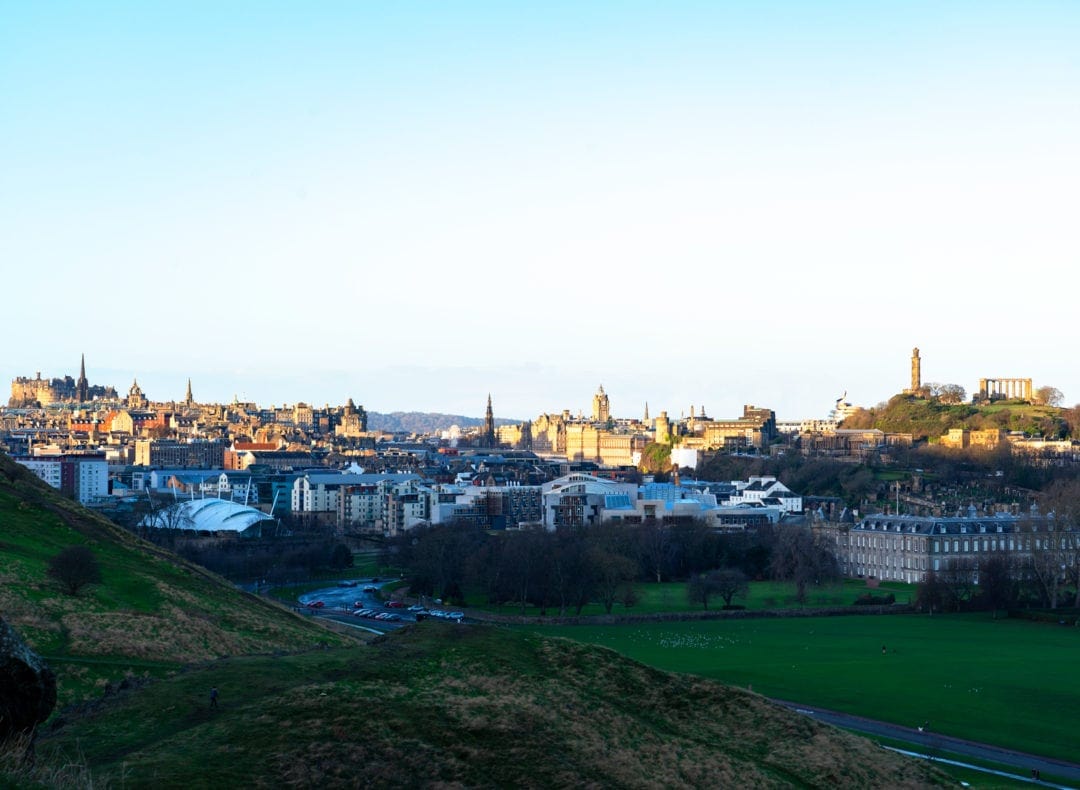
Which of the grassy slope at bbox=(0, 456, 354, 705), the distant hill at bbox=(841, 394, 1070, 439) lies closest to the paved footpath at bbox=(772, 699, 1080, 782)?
the grassy slope at bbox=(0, 456, 354, 705)

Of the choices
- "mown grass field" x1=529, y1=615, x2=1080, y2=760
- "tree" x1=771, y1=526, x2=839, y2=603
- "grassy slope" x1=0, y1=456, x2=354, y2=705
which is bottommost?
"mown grass field" x1=529, y1=615, x2=1080, y2=760

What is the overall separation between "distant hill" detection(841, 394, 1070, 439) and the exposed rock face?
162912mm

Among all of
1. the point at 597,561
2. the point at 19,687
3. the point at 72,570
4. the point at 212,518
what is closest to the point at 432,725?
the point at 19,687

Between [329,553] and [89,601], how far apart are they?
61.1 m

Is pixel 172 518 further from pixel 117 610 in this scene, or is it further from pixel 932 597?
pixel 117 610

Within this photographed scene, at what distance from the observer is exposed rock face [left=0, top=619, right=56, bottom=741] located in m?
14.0

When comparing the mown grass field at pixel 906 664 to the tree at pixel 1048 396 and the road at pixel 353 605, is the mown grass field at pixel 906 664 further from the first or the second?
the tree at pixel 1048 396

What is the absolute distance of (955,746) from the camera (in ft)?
125

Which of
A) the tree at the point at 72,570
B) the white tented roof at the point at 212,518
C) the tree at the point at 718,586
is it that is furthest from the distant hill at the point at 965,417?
the tree at the point at 72,570

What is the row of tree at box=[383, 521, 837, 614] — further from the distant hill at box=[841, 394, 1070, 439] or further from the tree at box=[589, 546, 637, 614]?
the distant hill at box=[841, 394, 1070, 439]

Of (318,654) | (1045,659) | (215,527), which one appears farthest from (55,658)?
(215,527)

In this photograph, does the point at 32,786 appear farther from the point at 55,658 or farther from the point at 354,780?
the point at 55,658

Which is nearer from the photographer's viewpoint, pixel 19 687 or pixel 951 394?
pixel 19 687

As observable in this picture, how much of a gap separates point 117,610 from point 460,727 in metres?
20.8
